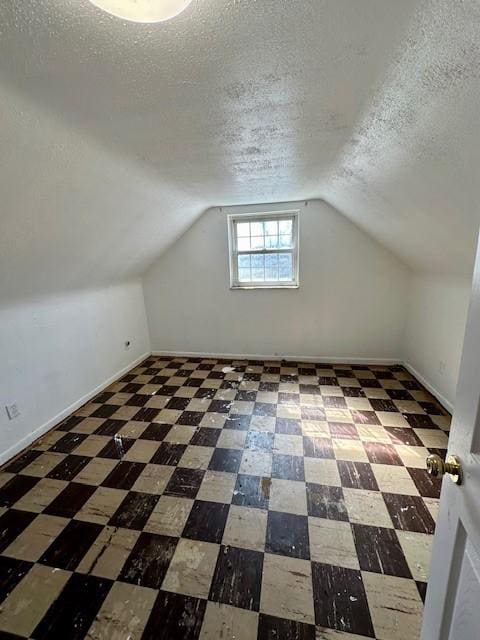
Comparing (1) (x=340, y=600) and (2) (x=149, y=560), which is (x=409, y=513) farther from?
(2) (x=149, y=560)

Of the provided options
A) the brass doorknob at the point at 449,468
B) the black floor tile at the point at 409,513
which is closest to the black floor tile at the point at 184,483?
the black floor tile at the point at 409,513

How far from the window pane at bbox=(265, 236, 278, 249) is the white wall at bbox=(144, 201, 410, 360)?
34 centimetres

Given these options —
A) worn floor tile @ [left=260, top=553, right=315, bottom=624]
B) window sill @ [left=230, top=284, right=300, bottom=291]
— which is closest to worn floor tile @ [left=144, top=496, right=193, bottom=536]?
worn floor tile @ [left=260, top=553, right=315, bottom=624]

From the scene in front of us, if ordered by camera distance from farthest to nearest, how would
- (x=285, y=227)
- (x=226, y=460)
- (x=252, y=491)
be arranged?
(x=285, y=227) → (x=226, y=460) → (x=252, y=491)

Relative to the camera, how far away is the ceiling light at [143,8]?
2.16 ft

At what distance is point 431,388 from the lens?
8.49ft

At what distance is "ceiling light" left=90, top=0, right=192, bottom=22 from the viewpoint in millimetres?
658

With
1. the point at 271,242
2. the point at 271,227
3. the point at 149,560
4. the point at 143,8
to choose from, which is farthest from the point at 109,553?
the point at 271,227

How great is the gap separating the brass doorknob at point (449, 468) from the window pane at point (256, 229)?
3.04 metres

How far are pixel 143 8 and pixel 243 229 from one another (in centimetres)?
271

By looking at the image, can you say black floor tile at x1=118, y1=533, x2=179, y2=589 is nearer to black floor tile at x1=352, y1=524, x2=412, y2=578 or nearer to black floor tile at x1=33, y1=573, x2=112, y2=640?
black floor tile at x1=33, y1=573, x2=112, y2=640

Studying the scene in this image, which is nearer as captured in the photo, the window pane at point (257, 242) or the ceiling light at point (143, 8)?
the ceiling light at point (143, 8)

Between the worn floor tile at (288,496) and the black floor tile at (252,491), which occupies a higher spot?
the black floor tile at (252,491)

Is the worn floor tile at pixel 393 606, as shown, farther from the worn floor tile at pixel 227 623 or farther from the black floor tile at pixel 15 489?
the black floor tile at pixel 15 489
